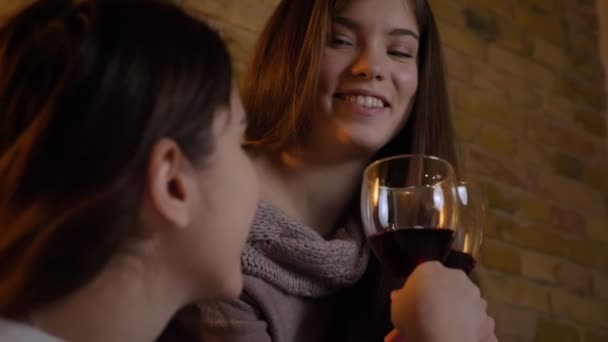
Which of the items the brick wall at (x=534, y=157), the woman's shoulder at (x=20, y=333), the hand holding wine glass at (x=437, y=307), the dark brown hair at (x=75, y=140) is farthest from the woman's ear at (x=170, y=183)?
the brick wall at (x=534, y=157)

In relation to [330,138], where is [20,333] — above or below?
above

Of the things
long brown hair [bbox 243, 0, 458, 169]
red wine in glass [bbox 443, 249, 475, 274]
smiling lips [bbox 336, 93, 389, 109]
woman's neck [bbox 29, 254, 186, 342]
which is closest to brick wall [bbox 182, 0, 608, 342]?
long brown hair [bbox 243, 0, 458, 169]

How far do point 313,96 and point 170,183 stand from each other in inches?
19.4

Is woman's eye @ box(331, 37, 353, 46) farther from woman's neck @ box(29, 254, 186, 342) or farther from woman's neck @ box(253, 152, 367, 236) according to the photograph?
woman's neck @ box(29, 254, 186, 342)

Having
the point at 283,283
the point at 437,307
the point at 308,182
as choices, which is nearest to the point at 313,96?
the point at 308,182

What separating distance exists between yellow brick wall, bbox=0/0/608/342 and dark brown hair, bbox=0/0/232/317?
122 cm

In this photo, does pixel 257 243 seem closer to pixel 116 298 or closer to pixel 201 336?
pixel 201 336

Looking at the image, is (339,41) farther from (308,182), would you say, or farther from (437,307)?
(437,307)

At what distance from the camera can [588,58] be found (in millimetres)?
2158

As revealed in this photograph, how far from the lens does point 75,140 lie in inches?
22.9

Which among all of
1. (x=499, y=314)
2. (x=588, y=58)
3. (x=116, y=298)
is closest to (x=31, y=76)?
(x=116, y=298)

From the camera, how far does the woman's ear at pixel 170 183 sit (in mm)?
612

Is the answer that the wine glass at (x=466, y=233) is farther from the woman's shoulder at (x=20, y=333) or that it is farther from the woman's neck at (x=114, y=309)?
the woman's shoulder at (x=20, y=333)

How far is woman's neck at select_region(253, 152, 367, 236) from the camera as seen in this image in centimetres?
111
